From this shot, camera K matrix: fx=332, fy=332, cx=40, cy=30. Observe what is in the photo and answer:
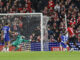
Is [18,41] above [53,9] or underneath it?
underneath

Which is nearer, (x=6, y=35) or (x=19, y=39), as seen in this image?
(x=6, y=35)

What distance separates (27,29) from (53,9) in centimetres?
368

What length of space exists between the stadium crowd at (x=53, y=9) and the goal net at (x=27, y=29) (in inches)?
15.6

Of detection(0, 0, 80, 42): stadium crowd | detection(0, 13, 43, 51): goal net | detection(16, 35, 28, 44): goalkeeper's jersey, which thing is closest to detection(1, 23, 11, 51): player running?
detection(0, 13, 43, 51): goal net

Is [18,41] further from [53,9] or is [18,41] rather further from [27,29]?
[53,9]

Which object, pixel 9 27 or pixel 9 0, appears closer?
pixel 9 27

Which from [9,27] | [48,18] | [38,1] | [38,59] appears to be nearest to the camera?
[38,59]

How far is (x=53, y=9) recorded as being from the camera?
77.2 ft

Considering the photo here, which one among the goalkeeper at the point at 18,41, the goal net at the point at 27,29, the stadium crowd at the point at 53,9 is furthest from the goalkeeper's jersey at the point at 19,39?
the stadium crowd at the point at 53,9

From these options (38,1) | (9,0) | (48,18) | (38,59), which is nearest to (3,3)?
(9,0)

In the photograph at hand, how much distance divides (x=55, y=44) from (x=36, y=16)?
2.15m

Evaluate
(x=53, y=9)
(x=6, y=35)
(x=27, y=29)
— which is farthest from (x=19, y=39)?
(x=53, y=9)

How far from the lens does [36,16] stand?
832 inches

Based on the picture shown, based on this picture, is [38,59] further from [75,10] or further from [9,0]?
[9,0]
